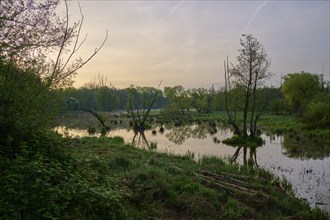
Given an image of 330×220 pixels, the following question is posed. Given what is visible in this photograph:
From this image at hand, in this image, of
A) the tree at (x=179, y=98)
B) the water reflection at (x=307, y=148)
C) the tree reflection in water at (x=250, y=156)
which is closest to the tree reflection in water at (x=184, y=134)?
the tree reflection in water at (x=250, y=156)

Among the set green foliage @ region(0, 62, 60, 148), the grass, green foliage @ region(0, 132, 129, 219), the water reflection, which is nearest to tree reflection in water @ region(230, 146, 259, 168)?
the water reflection

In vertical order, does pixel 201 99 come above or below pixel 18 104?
above

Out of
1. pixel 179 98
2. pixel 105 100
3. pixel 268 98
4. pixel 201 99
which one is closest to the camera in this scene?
pixel 268 98

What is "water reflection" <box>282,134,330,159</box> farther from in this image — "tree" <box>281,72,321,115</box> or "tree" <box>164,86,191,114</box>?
"tree" <box>164,86,191,114</box>

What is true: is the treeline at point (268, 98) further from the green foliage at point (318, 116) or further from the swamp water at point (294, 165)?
the swamp water at point (294, 165)

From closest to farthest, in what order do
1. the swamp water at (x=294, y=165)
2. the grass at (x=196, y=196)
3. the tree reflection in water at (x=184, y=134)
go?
the grass at (x=196, y=196), the swamp water at (x=294, y=165), the tree reflection in water at (x=184, y=134)

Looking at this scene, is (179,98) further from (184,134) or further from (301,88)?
(184,134)

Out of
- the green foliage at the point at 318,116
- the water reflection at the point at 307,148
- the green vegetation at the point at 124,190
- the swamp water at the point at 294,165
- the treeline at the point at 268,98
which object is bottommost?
the swamp water at the point at 294,165

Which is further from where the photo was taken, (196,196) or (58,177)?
(196,196)

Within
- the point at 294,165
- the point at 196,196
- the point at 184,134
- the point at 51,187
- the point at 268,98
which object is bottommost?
the point at 294,165

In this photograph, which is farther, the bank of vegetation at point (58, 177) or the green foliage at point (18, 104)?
the green foliage at point (18, 104)

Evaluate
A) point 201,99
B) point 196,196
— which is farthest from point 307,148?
point 201,99

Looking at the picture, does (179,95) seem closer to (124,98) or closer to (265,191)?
(124,98)

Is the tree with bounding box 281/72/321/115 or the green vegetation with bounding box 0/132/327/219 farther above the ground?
the tree with bounding box 281/72/321/115
